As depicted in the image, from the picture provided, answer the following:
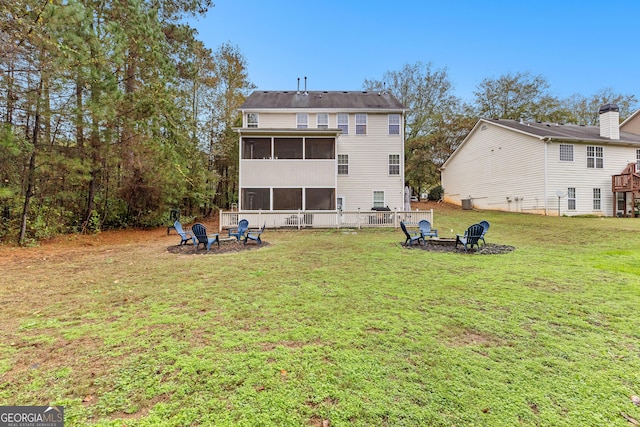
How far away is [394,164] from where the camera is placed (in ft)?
62.0

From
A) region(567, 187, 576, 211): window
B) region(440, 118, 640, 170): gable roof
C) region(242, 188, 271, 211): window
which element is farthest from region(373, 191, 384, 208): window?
region(567, 187, 576, 211): window

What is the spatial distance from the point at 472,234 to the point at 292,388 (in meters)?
8.20

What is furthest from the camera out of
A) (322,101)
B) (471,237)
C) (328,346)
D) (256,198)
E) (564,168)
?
(322,101)

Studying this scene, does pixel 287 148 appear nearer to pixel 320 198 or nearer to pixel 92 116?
pixel 320 198

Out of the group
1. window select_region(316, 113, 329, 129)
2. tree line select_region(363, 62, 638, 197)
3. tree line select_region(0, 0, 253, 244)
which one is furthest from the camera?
tree line select_region(363, 62, 638, 197)

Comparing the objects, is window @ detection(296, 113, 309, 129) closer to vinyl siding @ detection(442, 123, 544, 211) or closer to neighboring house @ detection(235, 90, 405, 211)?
neighboring house @ detection(235, 90, 405, 211)

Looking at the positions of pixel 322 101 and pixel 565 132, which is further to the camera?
pixel 565 132

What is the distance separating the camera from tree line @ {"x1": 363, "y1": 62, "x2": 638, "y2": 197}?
28.1 meters

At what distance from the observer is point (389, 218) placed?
14.5 metres

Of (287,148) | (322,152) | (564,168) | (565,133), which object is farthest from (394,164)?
(565,133)

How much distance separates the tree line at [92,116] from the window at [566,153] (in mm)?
23595

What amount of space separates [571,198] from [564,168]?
6.69ft

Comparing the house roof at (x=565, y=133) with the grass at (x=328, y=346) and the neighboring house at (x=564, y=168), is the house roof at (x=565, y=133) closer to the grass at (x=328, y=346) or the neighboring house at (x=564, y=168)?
the neighboring house at (x=564, y=168)

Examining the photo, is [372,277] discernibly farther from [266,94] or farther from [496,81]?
[496,81]
